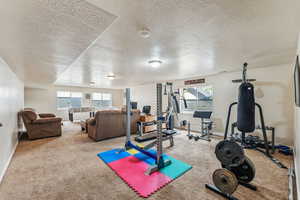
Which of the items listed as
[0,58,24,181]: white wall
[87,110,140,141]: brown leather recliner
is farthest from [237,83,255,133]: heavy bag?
[0,58,24,181]: white wall

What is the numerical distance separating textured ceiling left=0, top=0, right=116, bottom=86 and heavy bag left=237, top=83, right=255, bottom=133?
2.95m

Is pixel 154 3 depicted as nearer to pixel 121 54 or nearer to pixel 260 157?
pixel 121 54

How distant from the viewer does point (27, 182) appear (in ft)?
6.34

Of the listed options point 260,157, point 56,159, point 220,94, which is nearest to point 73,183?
point 56,159

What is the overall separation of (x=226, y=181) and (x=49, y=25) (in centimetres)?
282

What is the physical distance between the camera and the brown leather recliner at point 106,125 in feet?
12.9

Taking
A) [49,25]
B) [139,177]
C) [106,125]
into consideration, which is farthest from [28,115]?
[139,177]

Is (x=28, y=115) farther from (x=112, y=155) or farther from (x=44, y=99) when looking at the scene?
(x=44, y=99)

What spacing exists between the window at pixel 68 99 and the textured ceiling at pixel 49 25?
6.76m

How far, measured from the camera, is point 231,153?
1750 mm

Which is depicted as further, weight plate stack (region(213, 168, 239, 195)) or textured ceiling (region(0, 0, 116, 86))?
weight plate stack (region(213, 168, 239, 195))

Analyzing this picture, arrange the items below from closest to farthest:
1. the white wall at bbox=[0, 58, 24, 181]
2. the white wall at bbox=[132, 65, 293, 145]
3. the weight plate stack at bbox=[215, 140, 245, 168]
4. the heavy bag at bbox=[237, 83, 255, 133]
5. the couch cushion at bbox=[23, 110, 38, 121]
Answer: the weight plate stack at bbox=[215, 140, 245, 168] → the white wall at bbox=[0, 58, 24, 181] → the heavy bag at bbox=[237, 83, 255, 133] → the white wall at bbox=[132, 65, 293, 145] → the couch cushion at bbox=[23, 110, 38, 121]

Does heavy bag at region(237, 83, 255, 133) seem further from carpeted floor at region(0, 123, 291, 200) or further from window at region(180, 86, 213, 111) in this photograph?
window at region(180, 86, 213, 111)

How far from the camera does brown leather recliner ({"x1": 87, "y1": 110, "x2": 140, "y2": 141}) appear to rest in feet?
12.9
